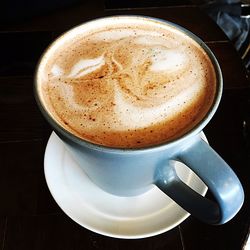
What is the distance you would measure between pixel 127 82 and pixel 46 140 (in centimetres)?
22

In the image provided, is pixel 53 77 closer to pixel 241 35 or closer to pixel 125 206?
pixel 125 206

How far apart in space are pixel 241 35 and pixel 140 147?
1234 millimetres

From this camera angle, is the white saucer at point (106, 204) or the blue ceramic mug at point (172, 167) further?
the white saucer at point (106, 204)

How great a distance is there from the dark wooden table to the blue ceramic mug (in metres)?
0.08

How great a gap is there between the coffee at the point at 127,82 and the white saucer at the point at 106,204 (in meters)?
0.15

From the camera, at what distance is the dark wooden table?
566mm

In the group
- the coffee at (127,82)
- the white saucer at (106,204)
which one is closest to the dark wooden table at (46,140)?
the white saucer at (106,204)

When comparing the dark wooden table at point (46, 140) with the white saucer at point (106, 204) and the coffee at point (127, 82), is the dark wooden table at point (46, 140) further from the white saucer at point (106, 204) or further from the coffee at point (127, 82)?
the coffee at point (127, 82)

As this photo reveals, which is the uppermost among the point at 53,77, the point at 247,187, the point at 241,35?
the point at 53,77

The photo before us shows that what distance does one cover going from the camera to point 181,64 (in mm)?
582

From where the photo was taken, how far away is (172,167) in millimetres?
539

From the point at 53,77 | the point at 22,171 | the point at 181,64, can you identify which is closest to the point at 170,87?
the point at 181,64

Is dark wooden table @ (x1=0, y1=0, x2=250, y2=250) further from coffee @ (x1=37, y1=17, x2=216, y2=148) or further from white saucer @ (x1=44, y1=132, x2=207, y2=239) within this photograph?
coffee @ (x1=37, y1=17, x2=216, y2=148)

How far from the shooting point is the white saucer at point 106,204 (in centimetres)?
57
